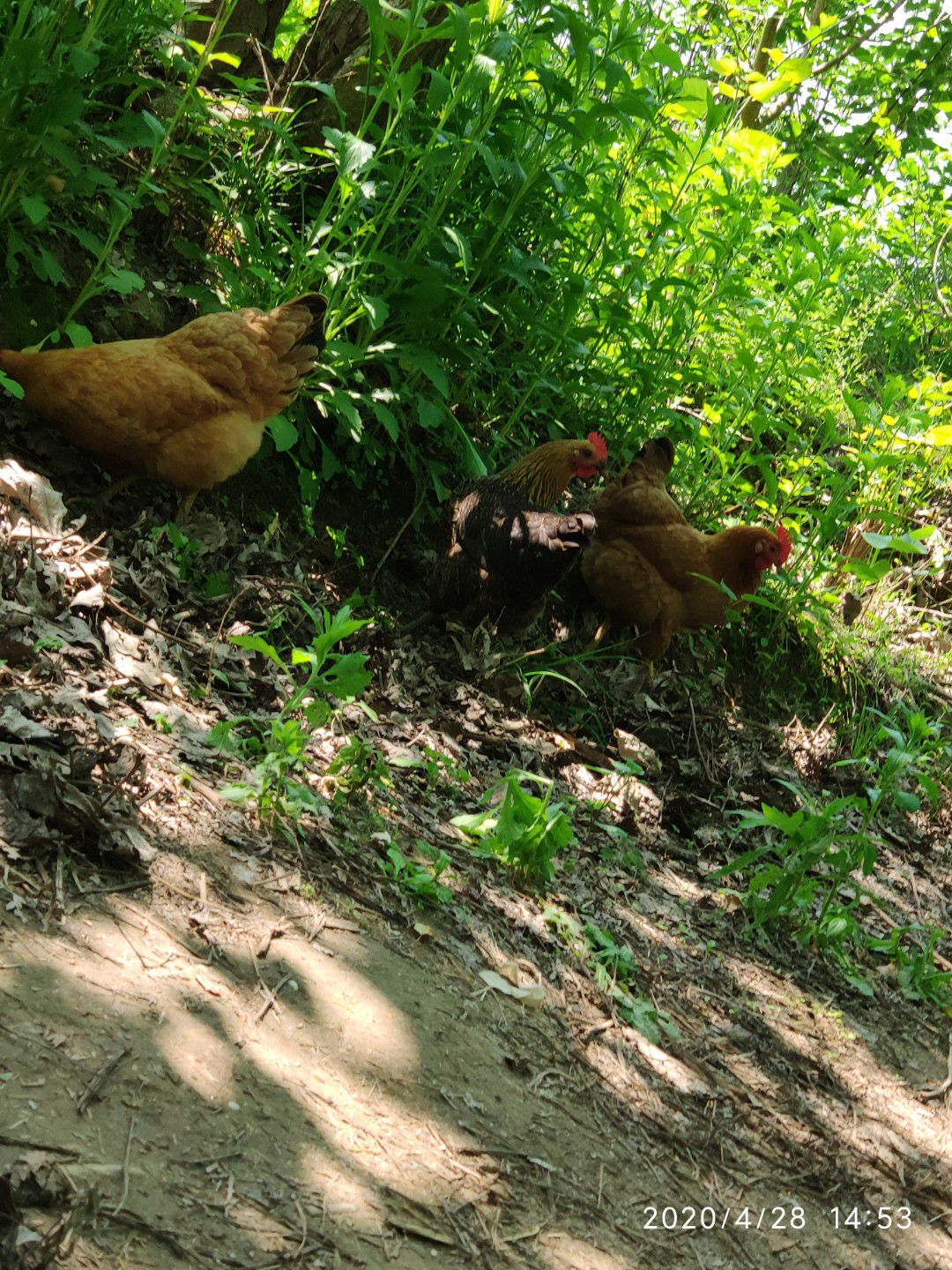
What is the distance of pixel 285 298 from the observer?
4.80 m

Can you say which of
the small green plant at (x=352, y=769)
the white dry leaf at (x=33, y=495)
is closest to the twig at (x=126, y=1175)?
the small green plant at (x=352, y=769)

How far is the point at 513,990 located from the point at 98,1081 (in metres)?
1.30

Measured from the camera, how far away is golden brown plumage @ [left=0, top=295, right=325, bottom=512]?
416 centimetres

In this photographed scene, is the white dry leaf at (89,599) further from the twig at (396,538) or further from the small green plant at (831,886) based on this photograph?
the small green plant at (831,886)

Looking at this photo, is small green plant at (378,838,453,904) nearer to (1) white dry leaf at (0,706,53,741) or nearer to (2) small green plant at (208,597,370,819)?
(2) small green plant at (208,597,370,819)

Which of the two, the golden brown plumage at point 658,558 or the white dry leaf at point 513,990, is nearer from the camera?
the white dry leaf at point 513,990

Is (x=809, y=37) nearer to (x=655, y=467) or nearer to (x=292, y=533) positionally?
(x=655, y=467)

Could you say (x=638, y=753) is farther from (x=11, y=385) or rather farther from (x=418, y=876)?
(x=11, y=385)

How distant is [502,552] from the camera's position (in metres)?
5.20

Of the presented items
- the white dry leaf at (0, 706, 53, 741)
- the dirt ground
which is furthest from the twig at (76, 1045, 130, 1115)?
the white dry leaf at (0, 706, 53, 741)

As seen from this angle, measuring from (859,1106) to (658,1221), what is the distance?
1.22 meters

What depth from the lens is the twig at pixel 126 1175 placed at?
1.58 metres

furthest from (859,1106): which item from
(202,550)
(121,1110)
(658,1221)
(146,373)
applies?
(146,373)

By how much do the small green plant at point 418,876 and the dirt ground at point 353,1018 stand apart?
31mm
